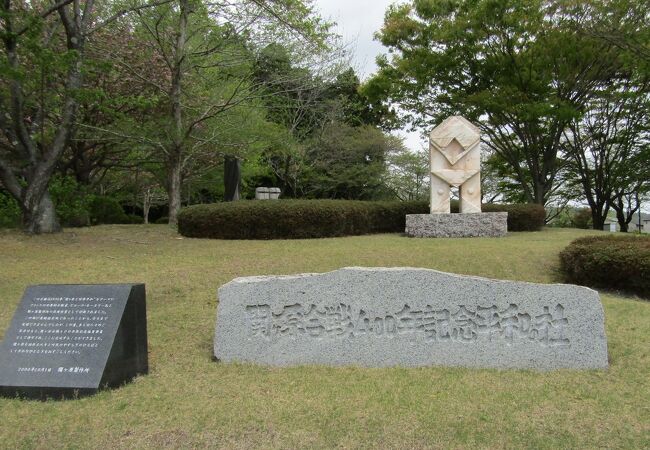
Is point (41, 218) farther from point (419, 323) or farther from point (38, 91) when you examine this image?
point (419, 323)

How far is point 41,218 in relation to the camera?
12.0m

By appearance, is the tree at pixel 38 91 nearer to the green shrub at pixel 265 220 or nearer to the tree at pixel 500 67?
the green shrub at pixel 265 220

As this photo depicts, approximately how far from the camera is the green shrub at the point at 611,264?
765cm

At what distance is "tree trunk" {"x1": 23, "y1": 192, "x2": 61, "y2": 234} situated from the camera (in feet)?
38.9

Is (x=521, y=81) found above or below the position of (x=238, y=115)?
above

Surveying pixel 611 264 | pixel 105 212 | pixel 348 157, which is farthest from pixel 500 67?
pixel 105 212

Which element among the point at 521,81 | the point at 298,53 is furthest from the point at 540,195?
the point at 298,53

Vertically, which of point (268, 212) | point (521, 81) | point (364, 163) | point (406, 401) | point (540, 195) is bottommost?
point (406, 401)

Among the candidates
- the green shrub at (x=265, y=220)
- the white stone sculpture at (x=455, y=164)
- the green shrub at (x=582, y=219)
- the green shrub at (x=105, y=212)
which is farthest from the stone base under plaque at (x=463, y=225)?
the green shrub at (x=582, y=219)

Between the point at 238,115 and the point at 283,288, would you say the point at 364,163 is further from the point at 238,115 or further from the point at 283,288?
the point at 283,288

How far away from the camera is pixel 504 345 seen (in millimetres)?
4414

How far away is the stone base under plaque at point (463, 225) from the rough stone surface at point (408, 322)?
28.8 ft

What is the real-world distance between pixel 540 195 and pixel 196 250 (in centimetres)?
1510

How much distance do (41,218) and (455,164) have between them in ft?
33.9
